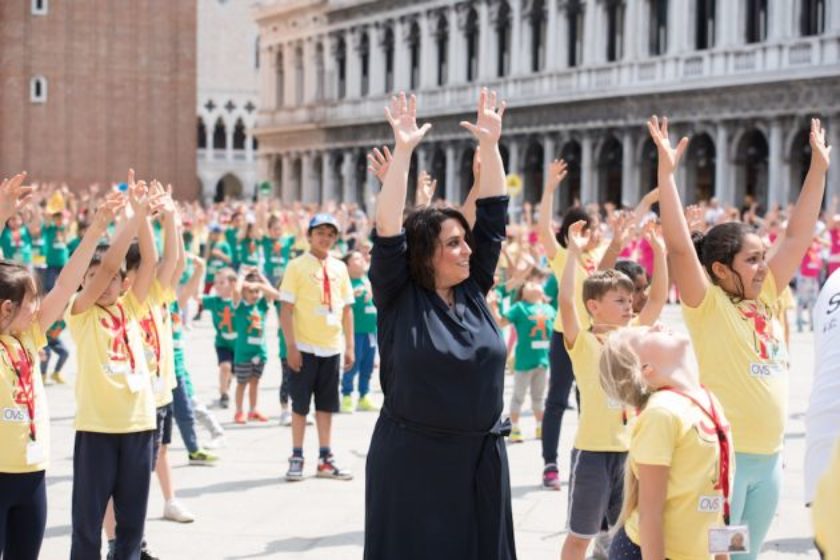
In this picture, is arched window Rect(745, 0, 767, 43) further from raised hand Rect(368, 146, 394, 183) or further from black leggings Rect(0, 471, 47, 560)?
black leggings Rect(0, 471, 47, 560)

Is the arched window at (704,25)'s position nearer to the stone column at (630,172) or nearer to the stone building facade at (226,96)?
the stone column at (630,172)

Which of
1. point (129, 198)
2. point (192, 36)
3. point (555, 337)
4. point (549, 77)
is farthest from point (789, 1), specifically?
point (129, 198)

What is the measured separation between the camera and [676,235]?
5.43 meters

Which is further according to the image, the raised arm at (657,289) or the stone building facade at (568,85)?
the stone building facade at (568,85)

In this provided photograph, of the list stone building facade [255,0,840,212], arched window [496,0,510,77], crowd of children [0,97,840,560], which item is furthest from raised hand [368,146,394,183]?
arched window [496,0,510,77]

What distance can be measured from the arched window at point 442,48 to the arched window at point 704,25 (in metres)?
14.2

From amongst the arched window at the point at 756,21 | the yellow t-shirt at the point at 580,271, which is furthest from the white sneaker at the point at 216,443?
the arched window at the point at 756,21

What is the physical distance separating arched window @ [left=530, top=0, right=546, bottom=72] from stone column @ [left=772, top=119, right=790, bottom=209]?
11.9 m

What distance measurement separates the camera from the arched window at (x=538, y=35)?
48.2 meters

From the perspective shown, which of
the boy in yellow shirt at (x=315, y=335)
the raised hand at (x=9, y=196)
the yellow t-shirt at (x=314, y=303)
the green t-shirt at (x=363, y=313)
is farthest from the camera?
the green t-shirt at (x=363, y=313)

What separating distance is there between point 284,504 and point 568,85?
3830 centimetres

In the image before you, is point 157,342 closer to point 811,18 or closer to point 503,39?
point 811,18

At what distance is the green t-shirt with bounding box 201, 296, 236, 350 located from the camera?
13.0 meters

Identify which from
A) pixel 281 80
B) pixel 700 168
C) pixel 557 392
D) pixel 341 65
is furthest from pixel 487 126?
pixel 281 80
